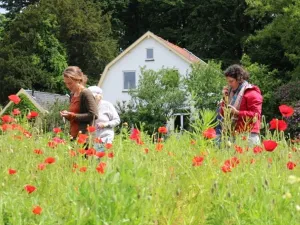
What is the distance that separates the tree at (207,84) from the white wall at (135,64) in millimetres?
6168

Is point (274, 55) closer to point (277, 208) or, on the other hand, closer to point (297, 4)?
point (297, 4)

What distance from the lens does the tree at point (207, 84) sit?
28.4 m

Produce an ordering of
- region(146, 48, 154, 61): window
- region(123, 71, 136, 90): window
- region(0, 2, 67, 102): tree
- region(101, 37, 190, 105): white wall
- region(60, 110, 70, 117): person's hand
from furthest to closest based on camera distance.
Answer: region(0, 2, 67, 102): tree < region(123, 71, 136, 90): window < region(146, 48, 154, 61): window < region(101, 37, 190, 105): white wall < region(60, 110, 70, 117): person's hand

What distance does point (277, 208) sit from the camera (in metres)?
2.79

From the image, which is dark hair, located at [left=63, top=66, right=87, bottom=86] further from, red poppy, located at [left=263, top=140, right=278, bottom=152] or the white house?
the white house

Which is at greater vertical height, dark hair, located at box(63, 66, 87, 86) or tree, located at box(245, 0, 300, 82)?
tree, located at box(245, 0, 300, 82)

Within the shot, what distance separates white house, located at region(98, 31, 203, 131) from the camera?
119 ft

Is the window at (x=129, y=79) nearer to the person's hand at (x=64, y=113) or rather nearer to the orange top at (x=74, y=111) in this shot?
the orange top at (x=74, y=111)

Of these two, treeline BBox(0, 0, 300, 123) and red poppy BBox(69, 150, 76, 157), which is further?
treeline BBox(0, 0, 300, 123)

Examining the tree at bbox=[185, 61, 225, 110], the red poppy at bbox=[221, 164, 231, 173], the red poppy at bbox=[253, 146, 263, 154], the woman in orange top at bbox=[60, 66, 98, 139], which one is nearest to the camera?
the red poppy at bbox=[221, 164, 231, 173]

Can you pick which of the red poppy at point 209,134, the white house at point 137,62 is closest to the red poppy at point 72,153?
the red poppy at point 209,134

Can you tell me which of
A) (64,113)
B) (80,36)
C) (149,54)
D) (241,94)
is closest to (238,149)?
(241,94)

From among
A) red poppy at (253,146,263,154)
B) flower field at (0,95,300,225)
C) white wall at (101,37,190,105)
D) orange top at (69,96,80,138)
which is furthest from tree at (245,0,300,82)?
flower field at (0,95,300,225)

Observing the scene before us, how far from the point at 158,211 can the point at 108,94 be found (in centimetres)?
3496
